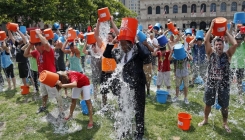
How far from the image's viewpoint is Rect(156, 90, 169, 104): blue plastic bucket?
6.39 m

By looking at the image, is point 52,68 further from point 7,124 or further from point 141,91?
point 141,91

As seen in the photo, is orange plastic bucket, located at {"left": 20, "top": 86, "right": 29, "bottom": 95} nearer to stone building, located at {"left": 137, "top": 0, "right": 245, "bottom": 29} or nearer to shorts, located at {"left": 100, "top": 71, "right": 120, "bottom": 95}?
shorts, located at {"left": 100, "top": 71, "right": 120, "bottom": 95}

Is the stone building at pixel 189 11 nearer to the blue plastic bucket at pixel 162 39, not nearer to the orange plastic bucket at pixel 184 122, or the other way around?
the blue plastic bucket at pixel 162 39

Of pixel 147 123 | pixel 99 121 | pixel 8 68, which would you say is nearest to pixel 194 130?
pixel 147 123

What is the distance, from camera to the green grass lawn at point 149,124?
4.64 meters

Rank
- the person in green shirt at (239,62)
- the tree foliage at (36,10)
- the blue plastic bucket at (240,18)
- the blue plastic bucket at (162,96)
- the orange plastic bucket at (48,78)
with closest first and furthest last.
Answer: the orange plastic bucket at (48,78), the blue plastic bucket at (240,18), the person in green shirt at (239,62), the blue plastic bucket at (162,96), the tree foliage at (36,10)

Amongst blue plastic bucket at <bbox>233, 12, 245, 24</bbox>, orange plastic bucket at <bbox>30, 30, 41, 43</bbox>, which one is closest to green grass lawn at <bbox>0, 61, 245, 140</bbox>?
orange plastic bucket at <bbox>30, 30, 41, 43</bbox>

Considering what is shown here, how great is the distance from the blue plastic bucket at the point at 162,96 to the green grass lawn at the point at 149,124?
170 mm

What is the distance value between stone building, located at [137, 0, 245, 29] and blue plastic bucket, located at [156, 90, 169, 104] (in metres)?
52.4

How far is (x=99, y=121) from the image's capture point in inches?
209

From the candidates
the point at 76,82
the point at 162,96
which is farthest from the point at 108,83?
the point at 162,96

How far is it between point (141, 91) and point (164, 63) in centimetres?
271

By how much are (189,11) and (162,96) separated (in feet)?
190

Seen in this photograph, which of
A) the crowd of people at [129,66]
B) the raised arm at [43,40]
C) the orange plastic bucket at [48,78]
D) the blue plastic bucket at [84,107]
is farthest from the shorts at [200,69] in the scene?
the orange plastic bucket at [48,78]
